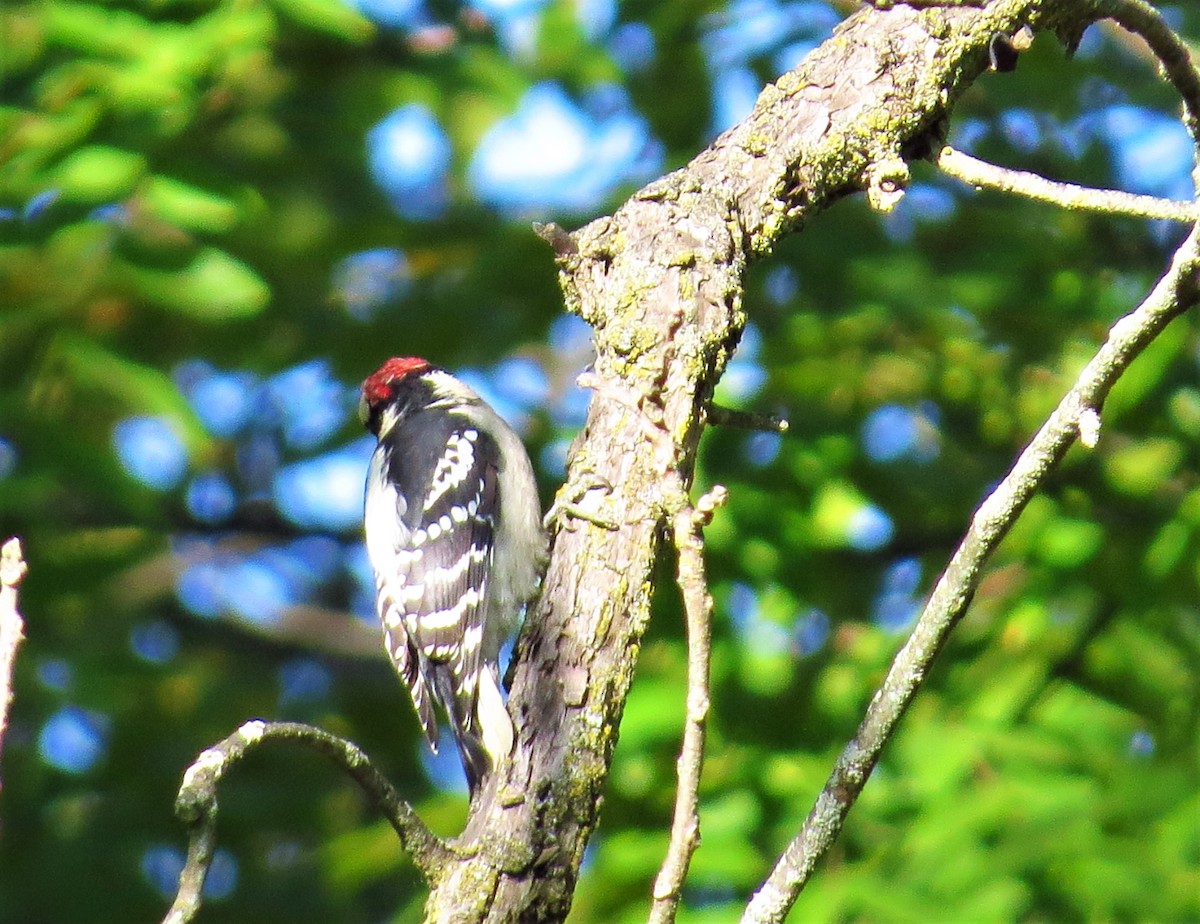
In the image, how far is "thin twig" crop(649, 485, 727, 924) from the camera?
2.28m

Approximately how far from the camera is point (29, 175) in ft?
13.6

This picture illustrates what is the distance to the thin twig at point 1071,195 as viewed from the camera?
2488 millimetres

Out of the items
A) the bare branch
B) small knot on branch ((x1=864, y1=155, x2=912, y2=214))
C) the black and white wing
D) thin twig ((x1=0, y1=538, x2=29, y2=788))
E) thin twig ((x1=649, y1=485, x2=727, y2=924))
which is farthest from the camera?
the black and white wing

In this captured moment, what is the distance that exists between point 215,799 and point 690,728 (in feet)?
2.35

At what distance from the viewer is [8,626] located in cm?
208

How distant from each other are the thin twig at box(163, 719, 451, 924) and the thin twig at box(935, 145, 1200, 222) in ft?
5.00

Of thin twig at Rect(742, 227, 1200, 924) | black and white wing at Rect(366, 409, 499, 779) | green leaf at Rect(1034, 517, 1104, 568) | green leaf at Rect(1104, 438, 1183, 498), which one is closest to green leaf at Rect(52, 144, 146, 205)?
black and white wing at Rect(366, 409, 499, 779)

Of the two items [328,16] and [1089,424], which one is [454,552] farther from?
[1089,424]

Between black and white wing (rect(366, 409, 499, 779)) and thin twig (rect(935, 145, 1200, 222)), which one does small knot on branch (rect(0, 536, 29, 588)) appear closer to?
thin twig (rect(935, 145, 1200, 222))

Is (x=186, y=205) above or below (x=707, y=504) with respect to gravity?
above

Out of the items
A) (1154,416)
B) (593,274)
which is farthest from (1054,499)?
(593,274)

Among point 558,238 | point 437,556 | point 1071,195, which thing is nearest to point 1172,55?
point 1071,195

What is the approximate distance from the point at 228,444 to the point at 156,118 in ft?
12.1

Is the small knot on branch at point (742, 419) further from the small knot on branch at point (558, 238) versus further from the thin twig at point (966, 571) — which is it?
the thin twig at point (966, 571)
